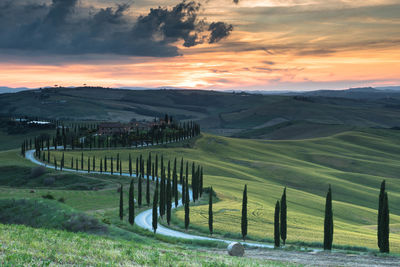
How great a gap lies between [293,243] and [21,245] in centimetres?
4301

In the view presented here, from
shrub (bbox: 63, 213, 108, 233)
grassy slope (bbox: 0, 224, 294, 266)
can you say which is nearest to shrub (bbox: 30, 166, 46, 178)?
shrub (bbox: 63, 213, 108, 233)

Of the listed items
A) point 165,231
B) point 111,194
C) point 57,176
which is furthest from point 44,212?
point 57,176

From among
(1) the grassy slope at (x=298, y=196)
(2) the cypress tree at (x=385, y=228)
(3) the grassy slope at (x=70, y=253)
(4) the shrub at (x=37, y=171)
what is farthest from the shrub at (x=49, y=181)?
(2) the cypress tree at (x=385, y=228)

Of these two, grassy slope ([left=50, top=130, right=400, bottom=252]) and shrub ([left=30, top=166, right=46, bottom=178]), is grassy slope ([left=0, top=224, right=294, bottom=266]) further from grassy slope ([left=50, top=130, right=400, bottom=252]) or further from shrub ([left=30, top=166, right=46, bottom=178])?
shrub ([left=30, top=166, right=46, bottom=178])

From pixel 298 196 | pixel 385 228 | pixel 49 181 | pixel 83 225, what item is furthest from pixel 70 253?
pixel 49 181

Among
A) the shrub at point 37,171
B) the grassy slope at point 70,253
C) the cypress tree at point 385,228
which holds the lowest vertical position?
the shrub at point 37,171

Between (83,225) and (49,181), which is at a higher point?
(83,225)

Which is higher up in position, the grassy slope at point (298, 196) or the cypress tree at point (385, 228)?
the cypress tree at point (385, 228)

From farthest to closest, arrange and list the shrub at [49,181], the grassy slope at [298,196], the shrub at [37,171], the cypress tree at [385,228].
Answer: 1. the shrub at [37,171]
2. the shrub at [49,181]
3. the grassy slope at [298,196]
4. the cypress tree at [385,228]

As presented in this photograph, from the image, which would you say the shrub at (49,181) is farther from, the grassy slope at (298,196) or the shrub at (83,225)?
the shrub at (83,225)

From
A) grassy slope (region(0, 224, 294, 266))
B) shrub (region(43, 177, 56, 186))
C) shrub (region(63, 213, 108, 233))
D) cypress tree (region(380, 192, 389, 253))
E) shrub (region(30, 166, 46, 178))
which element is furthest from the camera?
shrub (region(30, 166, 46, 178))

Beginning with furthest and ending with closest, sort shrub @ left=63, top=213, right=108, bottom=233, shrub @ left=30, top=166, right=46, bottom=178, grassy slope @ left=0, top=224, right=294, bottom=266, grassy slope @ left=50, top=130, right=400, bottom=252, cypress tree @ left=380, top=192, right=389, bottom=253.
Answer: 1. shrub @ left=30, top=166, right=46, bottom=178
2. grassy slope @ left=50, top=130, right=400, bottom=252
3. cypress tree @ left=380, top=192, right=389, bottom=253
4. shrub @ left=63, top=213, right=108, bottom=233
5. grassy slope @ left=0, top=224, right=294, bottom=266

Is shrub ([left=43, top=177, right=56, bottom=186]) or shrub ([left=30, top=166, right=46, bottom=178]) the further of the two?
shrub ([left=30, top=166, right=46, bottom=178])

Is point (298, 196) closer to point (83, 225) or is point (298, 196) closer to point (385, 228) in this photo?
point (385, 228)
